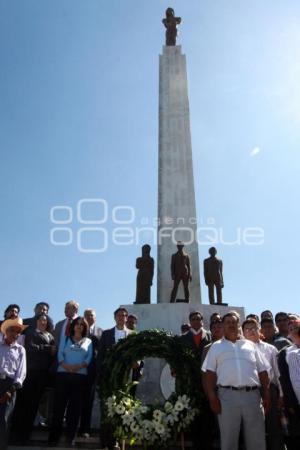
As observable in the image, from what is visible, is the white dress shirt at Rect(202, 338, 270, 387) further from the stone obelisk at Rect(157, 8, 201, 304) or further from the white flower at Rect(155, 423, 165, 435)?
the stone obelisk at Rect(157, 8, 201, 304)

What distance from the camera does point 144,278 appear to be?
10.7 meters

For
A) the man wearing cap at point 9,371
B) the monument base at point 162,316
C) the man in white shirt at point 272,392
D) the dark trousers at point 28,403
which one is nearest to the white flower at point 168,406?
the man in white shirt at point 272,392

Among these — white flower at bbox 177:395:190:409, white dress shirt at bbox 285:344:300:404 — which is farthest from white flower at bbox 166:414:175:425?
white dress shirt at bbox 285:344:300:404

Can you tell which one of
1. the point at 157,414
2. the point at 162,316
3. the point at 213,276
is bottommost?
the point at 157,414

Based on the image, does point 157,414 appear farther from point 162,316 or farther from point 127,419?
point 162,316

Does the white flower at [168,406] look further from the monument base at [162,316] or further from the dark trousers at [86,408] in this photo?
the monument base at [162,316]

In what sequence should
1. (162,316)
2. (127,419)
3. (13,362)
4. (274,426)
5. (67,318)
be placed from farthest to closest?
(162,316) < (67,318) < (13,362) < (274,426) < (127,419)

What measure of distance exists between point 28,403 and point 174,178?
359 inches

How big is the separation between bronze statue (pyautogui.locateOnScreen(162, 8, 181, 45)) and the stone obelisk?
49cm

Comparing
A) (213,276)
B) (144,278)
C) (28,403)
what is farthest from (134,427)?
(213,276)

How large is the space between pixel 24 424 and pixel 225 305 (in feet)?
20.3

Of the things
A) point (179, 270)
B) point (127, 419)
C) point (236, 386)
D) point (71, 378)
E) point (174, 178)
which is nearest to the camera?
point (236, 386)

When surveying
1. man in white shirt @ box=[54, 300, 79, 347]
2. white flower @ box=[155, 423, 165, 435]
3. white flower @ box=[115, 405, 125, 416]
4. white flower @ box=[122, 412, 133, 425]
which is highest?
man in white shirt @ box=[54, 300, 79, 347]

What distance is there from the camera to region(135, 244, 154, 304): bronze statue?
10.6 metres
